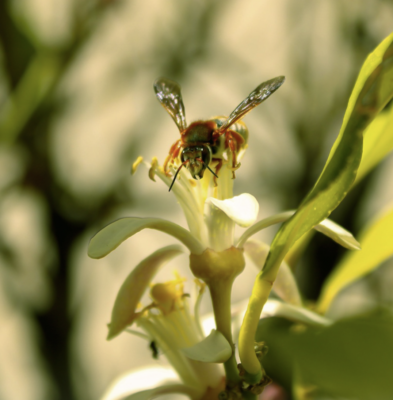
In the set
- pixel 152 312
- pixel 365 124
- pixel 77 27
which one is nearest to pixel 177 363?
pixel 152 312

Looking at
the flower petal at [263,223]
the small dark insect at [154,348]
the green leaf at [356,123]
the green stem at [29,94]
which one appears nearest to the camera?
the green leaf at [356,123]

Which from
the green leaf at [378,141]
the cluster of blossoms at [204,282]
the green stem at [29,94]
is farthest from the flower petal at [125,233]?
the green stem at [29,94]

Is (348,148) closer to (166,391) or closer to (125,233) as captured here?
(125,233)

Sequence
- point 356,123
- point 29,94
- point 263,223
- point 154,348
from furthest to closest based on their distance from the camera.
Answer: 1. point 29,94
2. point 154,348
3. point 263,223
4. point 356,123

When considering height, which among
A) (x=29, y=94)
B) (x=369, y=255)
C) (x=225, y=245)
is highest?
(x=29, y=94)

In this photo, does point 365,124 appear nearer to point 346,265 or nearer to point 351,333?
point 351,333

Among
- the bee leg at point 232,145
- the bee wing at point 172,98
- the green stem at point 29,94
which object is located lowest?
the bee leg at point 232,145

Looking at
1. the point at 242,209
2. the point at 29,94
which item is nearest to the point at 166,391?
the point at 242,209

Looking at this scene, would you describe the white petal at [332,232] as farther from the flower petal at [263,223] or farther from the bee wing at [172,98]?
the bee wing at [172,98]
